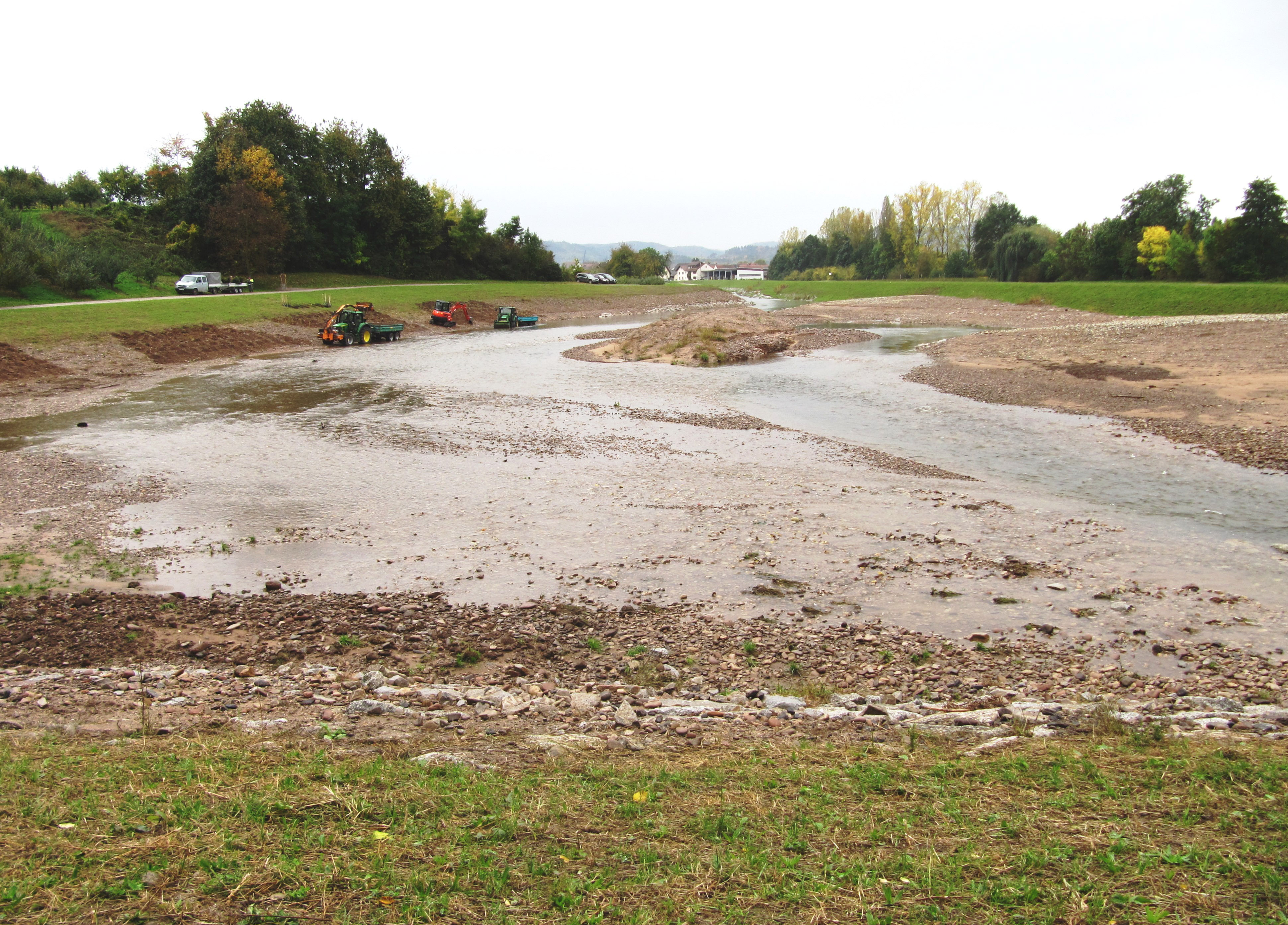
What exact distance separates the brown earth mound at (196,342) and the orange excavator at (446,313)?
13477mm

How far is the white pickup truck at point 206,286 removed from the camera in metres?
50.4

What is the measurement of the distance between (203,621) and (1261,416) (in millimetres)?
23545

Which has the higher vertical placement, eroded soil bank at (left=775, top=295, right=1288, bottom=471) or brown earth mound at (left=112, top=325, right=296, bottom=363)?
brown earth mound at (left=112, top=325, right=296, bottom=363)

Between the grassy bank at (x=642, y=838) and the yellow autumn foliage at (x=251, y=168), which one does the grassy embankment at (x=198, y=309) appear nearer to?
the yellow autumn foliage at (x=251, y=168)

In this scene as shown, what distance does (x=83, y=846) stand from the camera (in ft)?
13.1

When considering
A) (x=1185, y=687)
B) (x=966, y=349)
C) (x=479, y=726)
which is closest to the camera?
(x=479, y=726)

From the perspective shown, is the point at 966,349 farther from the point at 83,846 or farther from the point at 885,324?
the point at 83,846

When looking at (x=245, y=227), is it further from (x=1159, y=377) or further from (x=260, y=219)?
(x=1159, y=377)

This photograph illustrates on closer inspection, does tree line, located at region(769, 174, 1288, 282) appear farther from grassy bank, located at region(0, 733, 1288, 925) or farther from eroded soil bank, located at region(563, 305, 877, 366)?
grassy bank, located at region(0, 733, 1288, 925)

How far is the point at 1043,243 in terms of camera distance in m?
93.9

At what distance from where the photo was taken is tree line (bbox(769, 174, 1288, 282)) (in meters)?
61.9

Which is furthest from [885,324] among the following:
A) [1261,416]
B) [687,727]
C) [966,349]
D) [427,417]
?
[687,727]

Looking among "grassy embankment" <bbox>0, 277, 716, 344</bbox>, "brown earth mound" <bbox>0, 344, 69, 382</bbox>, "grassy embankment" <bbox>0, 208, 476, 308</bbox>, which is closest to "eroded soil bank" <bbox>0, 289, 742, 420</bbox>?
"brown earth mound" <bbox>0, 344, 69, 382</bbox>

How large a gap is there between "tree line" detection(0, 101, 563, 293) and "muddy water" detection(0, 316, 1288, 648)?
31.1 metres
